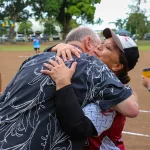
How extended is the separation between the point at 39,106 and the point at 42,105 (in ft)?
0.06

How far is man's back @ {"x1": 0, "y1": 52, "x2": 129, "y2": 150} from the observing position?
196cm

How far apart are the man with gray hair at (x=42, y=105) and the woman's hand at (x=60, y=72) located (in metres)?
0.03

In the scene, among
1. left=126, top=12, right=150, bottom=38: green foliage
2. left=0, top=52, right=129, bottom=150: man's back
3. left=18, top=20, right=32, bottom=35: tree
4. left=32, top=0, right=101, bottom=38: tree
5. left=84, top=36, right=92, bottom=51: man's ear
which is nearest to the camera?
left=0, top=52, right=129, bottom=150: man's back

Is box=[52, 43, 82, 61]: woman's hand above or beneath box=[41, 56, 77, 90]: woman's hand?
above

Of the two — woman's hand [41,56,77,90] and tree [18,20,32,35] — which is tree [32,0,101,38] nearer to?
tree [18,20,32,35]

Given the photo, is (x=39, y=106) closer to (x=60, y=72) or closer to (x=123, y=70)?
(x=60, y=72)

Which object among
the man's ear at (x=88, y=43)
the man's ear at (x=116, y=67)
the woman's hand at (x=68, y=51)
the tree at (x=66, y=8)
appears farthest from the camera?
the tree at (x=66, y=8)

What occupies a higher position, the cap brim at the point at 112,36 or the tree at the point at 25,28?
the cap brim at the point at 112,36

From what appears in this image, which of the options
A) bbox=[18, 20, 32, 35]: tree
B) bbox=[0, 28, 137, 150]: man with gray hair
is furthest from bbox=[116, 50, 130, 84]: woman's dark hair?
bbox=[18, 20, 32, 35]: tree

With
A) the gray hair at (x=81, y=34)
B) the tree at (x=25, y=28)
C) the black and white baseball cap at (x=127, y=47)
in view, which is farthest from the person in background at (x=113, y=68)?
the tree at (x=25, y=28)

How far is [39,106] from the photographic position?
1977mm

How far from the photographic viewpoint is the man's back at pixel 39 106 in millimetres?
1965

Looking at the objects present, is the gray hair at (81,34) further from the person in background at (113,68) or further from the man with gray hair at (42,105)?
the man with gray hair at (42,105)

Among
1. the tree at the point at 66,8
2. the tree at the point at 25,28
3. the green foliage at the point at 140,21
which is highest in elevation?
the tree at the point at 66,8
